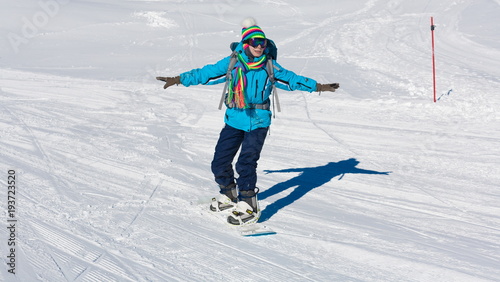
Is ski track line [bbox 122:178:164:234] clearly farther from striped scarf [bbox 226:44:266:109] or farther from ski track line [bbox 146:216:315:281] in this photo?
striped scarf [bbox 226:44:266:109]

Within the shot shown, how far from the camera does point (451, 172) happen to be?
24.0 ft

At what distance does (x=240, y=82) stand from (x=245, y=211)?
1149 mm

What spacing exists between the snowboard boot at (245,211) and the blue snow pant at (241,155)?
0.24 feet

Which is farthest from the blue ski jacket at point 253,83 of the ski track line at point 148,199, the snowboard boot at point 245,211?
the ski track line at point 148,199

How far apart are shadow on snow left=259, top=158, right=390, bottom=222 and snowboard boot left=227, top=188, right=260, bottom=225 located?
22 cm

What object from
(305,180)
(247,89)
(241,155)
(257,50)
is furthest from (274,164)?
(257,50)

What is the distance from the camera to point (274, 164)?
755cm

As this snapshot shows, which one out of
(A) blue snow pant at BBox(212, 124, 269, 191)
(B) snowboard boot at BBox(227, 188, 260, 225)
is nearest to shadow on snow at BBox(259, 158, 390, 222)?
(B) snowboard boot at BBox(227, 188, 260, 225)

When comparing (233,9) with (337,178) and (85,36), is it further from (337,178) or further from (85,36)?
(337,178)

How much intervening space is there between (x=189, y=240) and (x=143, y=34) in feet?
45.0

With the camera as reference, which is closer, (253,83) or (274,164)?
(253,83)

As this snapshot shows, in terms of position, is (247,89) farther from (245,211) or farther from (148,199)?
(148,199)

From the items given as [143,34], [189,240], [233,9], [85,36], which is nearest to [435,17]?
[233,9]

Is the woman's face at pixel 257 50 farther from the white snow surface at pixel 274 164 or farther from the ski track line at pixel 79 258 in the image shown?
the ski track line at pixel 79 258
